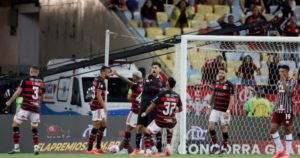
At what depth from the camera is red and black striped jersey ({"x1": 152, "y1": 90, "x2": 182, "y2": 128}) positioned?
21859 millimetres

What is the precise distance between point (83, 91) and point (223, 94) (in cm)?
608

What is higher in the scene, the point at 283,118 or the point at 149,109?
the point at 149,109

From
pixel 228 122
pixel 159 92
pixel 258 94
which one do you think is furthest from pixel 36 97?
pixel 258 94

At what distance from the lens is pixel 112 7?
32.4 metres

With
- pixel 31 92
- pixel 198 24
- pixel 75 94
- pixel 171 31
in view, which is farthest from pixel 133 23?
pixel 31 92

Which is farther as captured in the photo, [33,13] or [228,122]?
[33,13]

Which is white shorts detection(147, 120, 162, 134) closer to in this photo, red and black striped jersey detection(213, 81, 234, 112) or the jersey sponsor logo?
red and black striped jersey detection(213, 81, 234, 112)

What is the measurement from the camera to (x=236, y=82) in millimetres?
27109

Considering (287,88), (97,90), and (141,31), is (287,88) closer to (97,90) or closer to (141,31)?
(97,90)

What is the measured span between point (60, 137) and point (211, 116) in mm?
3867

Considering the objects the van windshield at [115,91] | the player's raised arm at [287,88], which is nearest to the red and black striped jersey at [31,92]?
the player's raised arm at [287,88]

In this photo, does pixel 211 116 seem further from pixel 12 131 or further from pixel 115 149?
pixel 12 131

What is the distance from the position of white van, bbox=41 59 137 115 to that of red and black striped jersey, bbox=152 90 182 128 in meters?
6.32

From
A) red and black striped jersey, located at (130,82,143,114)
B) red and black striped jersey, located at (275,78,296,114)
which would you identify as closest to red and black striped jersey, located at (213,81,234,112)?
red and black striped jersey, located at (130,82,143,114)
